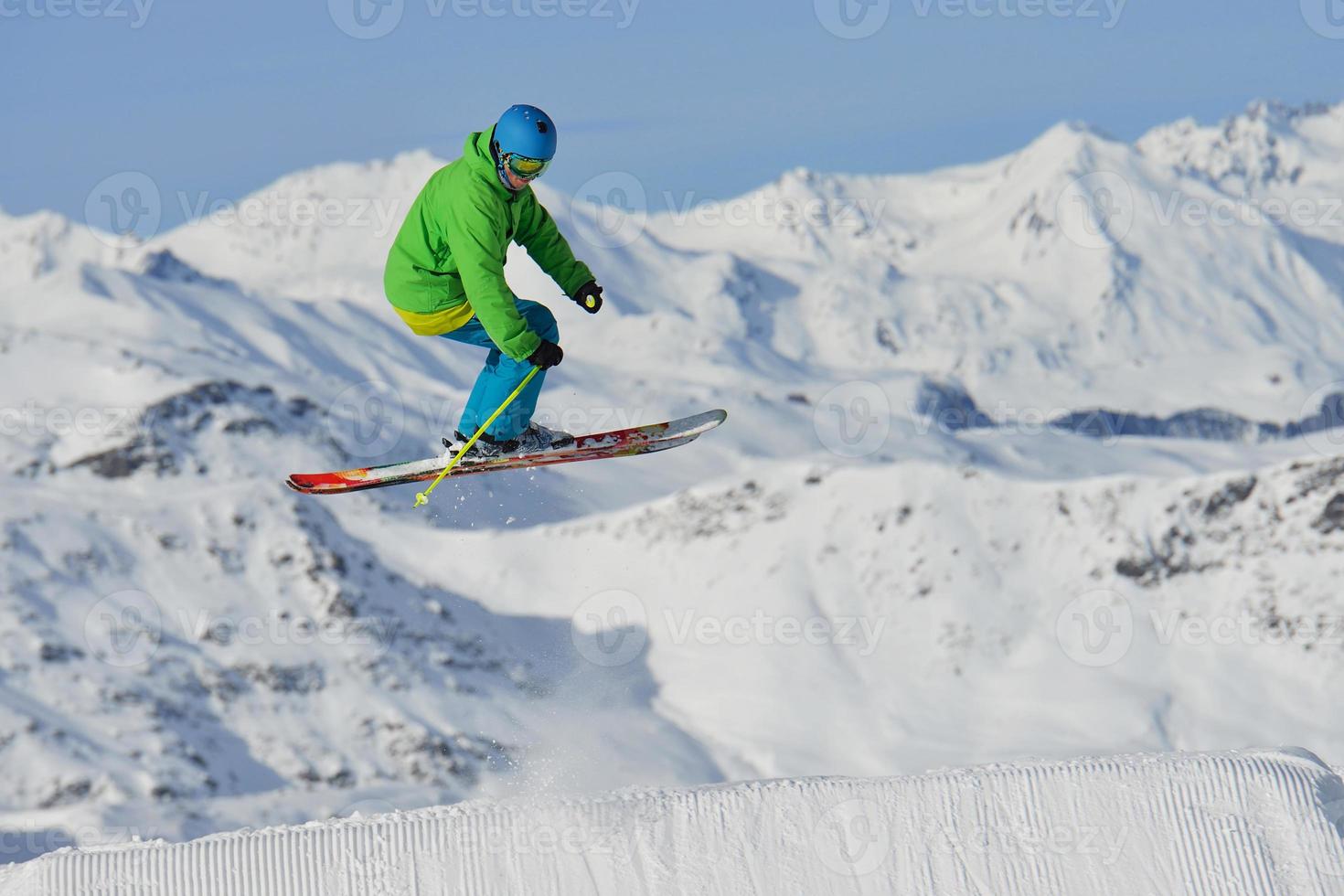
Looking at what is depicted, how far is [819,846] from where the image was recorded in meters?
12.9

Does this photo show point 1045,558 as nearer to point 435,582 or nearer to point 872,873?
point 435,582

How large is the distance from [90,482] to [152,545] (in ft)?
67.5

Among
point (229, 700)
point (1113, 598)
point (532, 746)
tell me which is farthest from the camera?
point (1113, 598)

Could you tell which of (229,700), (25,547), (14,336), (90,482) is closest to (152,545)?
(25,547)

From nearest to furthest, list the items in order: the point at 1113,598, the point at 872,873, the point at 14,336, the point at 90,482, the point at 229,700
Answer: the point at 872,873 < the point at 229,700 < the point at 1113,598 < the point at 90,482 < the point at 14,336

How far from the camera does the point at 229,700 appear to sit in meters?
67.9
